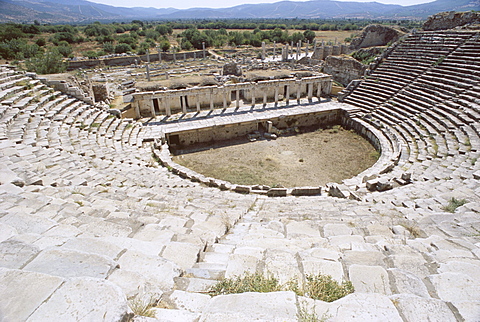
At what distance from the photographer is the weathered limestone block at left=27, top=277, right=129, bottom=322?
6.13 ft

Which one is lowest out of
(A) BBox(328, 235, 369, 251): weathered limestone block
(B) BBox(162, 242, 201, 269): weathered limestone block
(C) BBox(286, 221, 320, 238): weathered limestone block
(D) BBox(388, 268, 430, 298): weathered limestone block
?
(C) BBox(286, 221, 320, 238): weathered limestone block

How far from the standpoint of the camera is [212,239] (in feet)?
15.2

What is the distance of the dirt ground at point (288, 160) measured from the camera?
1285 centimetres

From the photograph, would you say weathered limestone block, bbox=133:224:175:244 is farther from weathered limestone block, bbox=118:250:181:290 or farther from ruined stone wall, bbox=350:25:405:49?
ruined stone wall, bbox=350:25:405:49

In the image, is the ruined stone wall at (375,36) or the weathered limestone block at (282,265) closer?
the weathered limestone block at (282,265)

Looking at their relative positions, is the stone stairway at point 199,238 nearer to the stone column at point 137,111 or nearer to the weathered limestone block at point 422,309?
the weathered limestone block at point 422,309

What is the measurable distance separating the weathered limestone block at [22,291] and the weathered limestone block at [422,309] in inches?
116

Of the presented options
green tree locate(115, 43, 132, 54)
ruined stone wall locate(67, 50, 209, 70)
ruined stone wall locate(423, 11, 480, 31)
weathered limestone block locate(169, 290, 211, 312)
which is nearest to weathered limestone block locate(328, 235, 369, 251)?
weathered limestone block locate(169, 290, 211, 312)

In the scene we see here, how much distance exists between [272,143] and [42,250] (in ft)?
49.4

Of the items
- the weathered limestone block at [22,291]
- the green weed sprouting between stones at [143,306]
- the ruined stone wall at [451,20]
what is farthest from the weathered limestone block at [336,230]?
the ruined stone wall at [451,20]

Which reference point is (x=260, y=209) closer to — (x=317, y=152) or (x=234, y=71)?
(x=317, y=152)

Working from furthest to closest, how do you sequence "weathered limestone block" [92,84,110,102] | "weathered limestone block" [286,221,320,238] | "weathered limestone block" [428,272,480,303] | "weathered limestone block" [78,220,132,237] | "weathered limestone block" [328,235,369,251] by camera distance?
"weathered limestone block" [92,84,110,102] < "weathered limestone block" [286,221,320,238] < "weathered limestone block" [328,235,369,251] < "weathered limestone block" [78,220,132,237] < "weathered limestone block" [428,272,480,303]

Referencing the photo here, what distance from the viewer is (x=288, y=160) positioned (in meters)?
14.8

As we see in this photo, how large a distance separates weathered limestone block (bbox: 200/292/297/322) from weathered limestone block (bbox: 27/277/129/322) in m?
0.69
